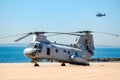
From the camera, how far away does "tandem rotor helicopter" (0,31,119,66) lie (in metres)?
30.9

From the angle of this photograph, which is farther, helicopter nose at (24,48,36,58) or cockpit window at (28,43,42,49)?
cockpit window at (28,43,42,49)

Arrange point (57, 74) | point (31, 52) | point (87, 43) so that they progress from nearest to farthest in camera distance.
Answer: point (57, 74) < point (31, 52) < point (87, 43)

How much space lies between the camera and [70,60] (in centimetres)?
3366

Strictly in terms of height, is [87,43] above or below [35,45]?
below

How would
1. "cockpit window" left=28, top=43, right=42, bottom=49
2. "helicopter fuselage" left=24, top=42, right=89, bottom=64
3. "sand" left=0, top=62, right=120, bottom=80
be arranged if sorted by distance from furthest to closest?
"cockpit window" left=28, top=43, right=42, bottom=49 → "helicopter fuselage" left=24, top=42, right=89, bottom=64 → "sand" left=0, top=62, right=120, bottom=80

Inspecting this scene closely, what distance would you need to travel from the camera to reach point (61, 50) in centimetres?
3294

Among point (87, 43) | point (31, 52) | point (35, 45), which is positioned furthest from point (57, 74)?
point (87, 43)

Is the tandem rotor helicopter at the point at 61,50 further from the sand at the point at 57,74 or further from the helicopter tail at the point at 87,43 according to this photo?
the sand at the point at 57,74

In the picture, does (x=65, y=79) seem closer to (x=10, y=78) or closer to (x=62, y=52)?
(x=10, y=78)

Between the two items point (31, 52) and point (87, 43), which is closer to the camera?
point (31, 52)

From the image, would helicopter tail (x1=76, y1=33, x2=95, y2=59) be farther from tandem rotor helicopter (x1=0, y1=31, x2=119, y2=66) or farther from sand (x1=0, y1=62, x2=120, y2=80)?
sand (x1=0, y1=62, x2=120, y2=80)

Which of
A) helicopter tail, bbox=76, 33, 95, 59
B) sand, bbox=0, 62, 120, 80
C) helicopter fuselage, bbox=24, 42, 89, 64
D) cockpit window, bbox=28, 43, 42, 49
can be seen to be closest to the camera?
sand, bbox=0, 62, 120, 80

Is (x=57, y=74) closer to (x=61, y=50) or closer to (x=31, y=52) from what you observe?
(x=31, y=52)

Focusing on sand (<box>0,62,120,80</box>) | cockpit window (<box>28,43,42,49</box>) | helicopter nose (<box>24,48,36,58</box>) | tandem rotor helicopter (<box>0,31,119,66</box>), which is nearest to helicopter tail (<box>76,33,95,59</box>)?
tandem rotor helicopter (<box>0,31,119,66</box>)
